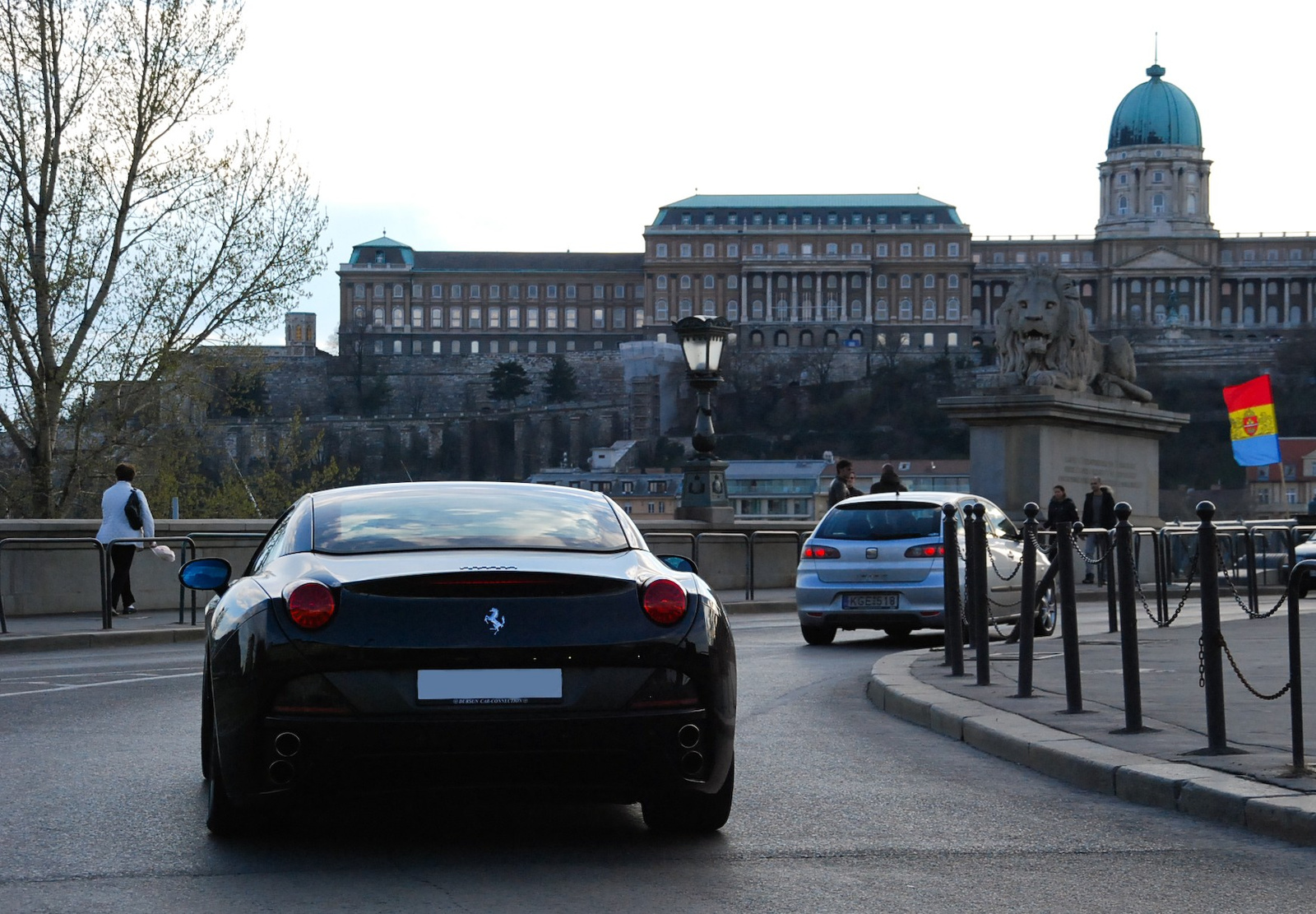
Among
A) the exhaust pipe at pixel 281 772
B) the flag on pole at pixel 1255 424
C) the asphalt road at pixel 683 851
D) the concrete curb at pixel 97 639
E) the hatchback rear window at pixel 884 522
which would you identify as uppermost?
the flag on pole at pixel 1255 424

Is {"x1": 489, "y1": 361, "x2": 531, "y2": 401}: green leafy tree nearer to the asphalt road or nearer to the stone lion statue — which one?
the stone lion statue

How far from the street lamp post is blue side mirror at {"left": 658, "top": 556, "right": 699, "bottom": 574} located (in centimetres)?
1670

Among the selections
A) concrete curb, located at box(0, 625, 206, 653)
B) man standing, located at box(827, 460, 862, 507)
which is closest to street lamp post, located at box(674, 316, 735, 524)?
man standing, located at box(827, 460, 862, 507)

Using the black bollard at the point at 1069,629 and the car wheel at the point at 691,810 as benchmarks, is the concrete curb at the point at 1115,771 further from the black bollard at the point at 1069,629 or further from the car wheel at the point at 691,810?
the car wheel at the point at 691,810

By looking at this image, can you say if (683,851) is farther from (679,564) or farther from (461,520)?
(461,520)

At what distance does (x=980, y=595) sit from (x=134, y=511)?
10778mm

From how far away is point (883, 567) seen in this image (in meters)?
16.9

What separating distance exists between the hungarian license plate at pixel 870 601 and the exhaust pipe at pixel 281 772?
36.7ft

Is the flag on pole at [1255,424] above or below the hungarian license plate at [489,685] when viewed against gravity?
above

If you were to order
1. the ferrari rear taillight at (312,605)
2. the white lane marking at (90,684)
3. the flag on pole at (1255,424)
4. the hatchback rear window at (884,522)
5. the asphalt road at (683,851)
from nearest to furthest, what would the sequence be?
the asphalt road at (683,851), the ferrari rear taillight at (312,605), the white lane marking at (90,684), the hatchback rear window at (884,522), the flag on pole at (1255,424)

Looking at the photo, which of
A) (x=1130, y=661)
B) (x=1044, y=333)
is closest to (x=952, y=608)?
(x=1130, y=661)

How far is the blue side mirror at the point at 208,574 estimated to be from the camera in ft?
25.6

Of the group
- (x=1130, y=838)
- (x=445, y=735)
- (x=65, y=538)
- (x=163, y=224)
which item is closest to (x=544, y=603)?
(x=445, y=735)

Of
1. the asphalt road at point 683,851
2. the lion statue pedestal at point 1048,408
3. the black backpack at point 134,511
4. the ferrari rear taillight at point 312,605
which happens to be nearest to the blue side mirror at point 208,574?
the asphalt road at point 683,851
